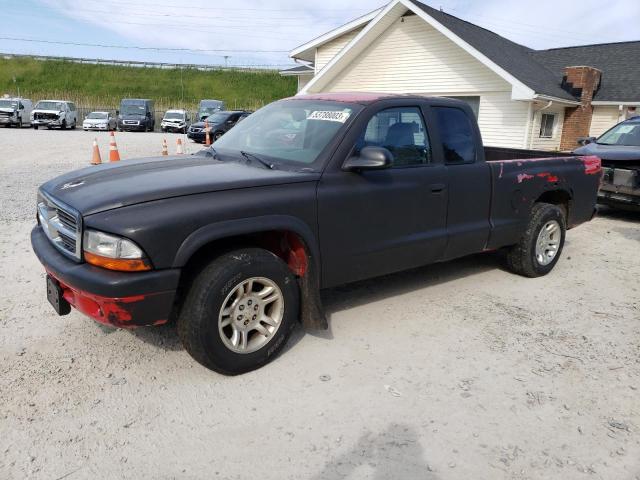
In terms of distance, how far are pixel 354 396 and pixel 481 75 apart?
600 inches

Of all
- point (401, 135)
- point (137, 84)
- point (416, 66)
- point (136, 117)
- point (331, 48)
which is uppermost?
point (137, 84)

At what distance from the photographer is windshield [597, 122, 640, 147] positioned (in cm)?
968

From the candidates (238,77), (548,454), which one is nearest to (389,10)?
(548,454)

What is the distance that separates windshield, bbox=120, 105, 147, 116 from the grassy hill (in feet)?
57.8

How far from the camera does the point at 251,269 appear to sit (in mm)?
3197

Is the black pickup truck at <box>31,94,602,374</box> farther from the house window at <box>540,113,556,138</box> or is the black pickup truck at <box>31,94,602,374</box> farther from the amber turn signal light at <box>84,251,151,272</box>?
the house window at <box>540,113,556,138</box>

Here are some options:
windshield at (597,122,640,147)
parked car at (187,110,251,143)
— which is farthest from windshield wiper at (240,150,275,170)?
parked car at (187,110,251,143)

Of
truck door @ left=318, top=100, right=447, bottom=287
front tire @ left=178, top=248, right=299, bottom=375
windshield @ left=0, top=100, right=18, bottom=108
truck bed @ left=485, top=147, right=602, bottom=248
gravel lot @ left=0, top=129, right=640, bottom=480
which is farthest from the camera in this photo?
windshield @ left=0, top=100, right=18, bottom=108

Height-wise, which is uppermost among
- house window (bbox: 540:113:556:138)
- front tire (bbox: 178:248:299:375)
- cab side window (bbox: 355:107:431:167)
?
house window (bbox: 540:113:556:138)

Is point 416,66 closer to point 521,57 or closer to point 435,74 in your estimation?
point 435,74

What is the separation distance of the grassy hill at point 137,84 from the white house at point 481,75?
34.9m

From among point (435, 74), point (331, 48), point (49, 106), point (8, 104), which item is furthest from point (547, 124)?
point (8, 104)

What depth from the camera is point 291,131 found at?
4105 millimetres

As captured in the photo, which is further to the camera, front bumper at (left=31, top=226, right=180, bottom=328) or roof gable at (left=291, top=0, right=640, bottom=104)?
roof gable at (left=291, top=0, right=640, bottom=104)
